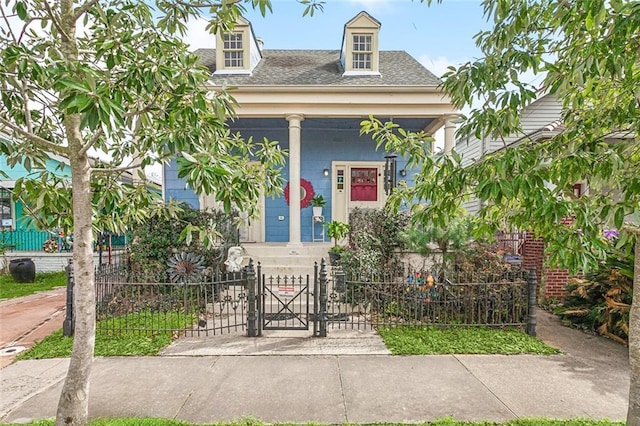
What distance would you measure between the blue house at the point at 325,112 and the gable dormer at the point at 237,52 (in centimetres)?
3

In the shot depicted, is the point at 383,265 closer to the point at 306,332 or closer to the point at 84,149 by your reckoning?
the point at 306,332

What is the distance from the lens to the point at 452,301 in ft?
17.8

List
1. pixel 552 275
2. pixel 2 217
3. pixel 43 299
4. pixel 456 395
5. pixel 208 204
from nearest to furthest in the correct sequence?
pixel 456 395 < pixel 552 275 < pixel 43 299 < pixel 208 204 < pixel 2 217

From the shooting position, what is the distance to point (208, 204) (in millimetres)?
9914

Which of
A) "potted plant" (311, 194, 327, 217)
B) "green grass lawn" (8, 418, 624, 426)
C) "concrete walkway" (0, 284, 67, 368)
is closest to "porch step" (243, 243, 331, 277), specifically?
"potted plant" (311, 194, 327, 217)

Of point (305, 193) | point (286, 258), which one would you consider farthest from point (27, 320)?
point (305, 193)

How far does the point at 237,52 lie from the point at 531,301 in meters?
9.90

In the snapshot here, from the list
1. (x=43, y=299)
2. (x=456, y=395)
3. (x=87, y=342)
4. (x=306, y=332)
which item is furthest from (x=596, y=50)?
(x=43, y=299)

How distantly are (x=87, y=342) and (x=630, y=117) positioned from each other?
4307 millimetres

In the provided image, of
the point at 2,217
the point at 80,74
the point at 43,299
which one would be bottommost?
the point at 43,299

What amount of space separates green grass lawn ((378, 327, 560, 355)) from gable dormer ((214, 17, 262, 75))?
8.54 metres

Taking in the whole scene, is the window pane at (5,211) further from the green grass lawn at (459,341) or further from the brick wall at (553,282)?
the brick wall at (553,282)

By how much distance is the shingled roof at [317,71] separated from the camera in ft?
31.0

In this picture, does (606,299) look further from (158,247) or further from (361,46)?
(361,46)
